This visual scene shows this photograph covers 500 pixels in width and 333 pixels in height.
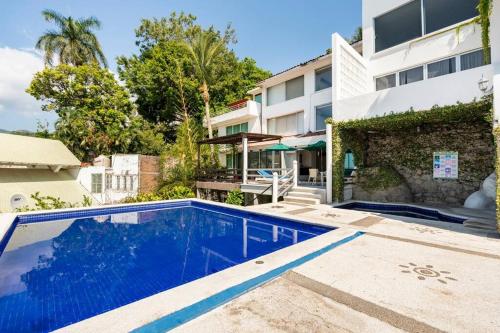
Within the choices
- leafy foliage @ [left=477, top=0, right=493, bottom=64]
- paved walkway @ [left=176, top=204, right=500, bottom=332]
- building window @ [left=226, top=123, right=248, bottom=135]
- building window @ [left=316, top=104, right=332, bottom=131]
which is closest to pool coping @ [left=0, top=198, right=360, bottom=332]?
paved walkway @ [left=176, top=204, right=500, bottom=332]

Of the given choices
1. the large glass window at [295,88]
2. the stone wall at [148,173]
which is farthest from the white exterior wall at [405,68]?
the stone wall at [148,173]

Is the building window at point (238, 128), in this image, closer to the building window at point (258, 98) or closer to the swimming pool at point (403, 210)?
the building window at point (258, 98)

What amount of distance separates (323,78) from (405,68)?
5.77 metres

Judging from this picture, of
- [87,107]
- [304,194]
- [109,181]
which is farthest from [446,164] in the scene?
[87,107]

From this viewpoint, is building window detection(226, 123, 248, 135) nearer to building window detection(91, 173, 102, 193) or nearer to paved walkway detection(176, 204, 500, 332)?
building window detection(91, 173, 102, 193)

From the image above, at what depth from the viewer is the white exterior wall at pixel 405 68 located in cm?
1041

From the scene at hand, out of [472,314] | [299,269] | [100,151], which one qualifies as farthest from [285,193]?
[100,151]

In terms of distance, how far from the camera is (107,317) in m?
3.29

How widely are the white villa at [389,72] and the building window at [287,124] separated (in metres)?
0.09

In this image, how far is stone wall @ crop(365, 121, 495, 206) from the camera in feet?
41.5

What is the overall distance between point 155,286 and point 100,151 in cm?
2509

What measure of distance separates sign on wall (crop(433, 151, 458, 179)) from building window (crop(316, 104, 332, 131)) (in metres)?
7.19

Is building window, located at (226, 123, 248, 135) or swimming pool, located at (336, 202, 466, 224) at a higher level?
building window, located at (226, 123, 248, 135)

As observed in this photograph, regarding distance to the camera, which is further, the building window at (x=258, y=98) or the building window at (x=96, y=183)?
the building window at (x=258, y=98)
